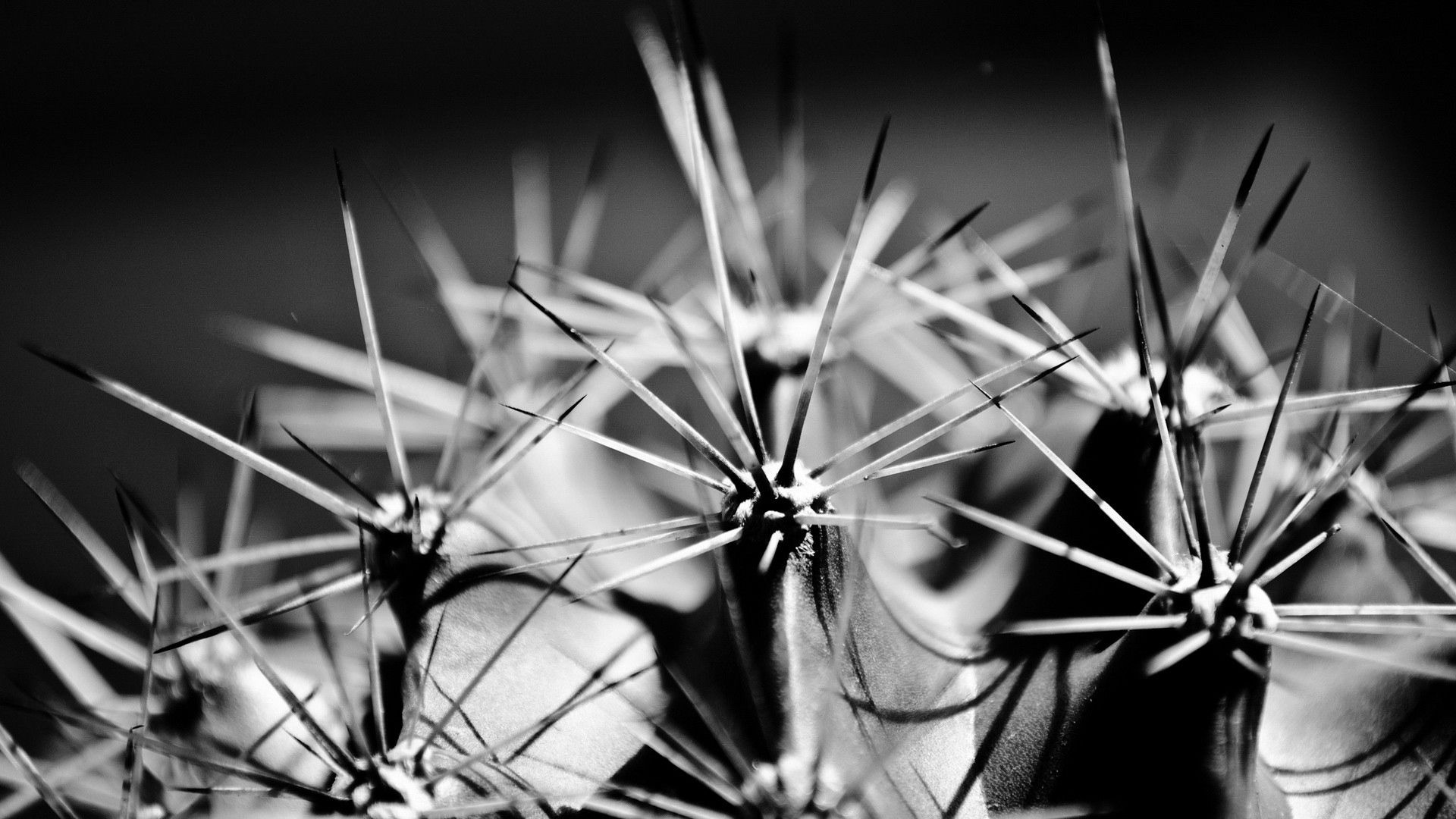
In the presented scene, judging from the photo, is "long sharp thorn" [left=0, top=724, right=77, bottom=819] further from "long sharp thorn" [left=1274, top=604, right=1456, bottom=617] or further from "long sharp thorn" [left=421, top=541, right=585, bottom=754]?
"long sharp thorn" [left=1274, top=604, right=1456, bottom=617]

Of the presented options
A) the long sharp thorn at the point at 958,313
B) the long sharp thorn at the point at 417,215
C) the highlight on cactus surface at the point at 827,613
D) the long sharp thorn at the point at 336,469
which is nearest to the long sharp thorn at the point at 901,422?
the highlight on cactus surface at the point at 827,613

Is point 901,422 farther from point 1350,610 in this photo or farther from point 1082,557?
point 1350,610

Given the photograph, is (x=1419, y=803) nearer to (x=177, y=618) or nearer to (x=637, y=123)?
(x=177, y=618)

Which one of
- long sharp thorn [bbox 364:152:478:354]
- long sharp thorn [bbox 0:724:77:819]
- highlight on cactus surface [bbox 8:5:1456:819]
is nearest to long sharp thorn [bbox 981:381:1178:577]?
highlight on cactus surface [bbox 8:5:1456:819]

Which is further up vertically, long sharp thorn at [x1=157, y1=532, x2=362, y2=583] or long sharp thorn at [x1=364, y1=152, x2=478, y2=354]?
long sharp thorn at [x1=364, y1=152, x2=478, y2=354]

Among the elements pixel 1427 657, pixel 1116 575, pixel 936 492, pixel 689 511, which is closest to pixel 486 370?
pixel 689 511

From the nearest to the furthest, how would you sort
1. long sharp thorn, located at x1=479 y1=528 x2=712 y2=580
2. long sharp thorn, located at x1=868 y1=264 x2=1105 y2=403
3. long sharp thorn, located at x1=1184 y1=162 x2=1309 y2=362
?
long sharp thorn, located at x1=1184 y1=162 x2=1309 y2=362, long sharp thorn, located at x1=479 y1=528 x2=712 y2=580, long sharp thorn, located at x1=868 y1=264 x2=1105 y2=403

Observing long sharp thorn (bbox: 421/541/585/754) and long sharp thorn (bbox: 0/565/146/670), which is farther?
long sharp thorn (bbox: 0/565/146/670)
